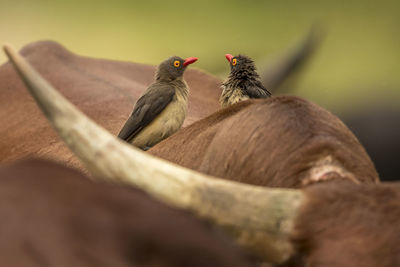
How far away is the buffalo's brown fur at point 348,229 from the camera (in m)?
0.68

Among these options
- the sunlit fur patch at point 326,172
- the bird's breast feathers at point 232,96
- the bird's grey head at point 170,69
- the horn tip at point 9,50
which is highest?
the horn tip at point 9,50

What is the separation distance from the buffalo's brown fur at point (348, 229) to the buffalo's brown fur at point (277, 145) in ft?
0.44

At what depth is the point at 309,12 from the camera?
173 inches

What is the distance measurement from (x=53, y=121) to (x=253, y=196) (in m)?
0.25

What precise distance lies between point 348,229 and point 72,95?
1480mm

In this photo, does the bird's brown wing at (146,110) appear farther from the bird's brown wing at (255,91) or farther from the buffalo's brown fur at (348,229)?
the buffalo's brown fur at (348,229)

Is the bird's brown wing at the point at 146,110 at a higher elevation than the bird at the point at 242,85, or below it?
below

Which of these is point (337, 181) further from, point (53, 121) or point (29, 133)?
point (29, 133)

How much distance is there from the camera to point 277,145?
0.96 meters

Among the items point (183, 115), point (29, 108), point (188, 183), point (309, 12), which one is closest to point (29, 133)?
point (29, 108)

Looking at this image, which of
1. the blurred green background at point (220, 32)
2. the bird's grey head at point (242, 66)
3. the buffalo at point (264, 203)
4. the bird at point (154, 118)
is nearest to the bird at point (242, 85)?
the bird's grey head at point (242, 66)

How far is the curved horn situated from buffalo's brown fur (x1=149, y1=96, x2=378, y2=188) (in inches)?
7.8

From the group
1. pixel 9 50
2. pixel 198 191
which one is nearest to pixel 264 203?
pixel 198 191

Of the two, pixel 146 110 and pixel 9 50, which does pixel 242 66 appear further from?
pixel 9 50
